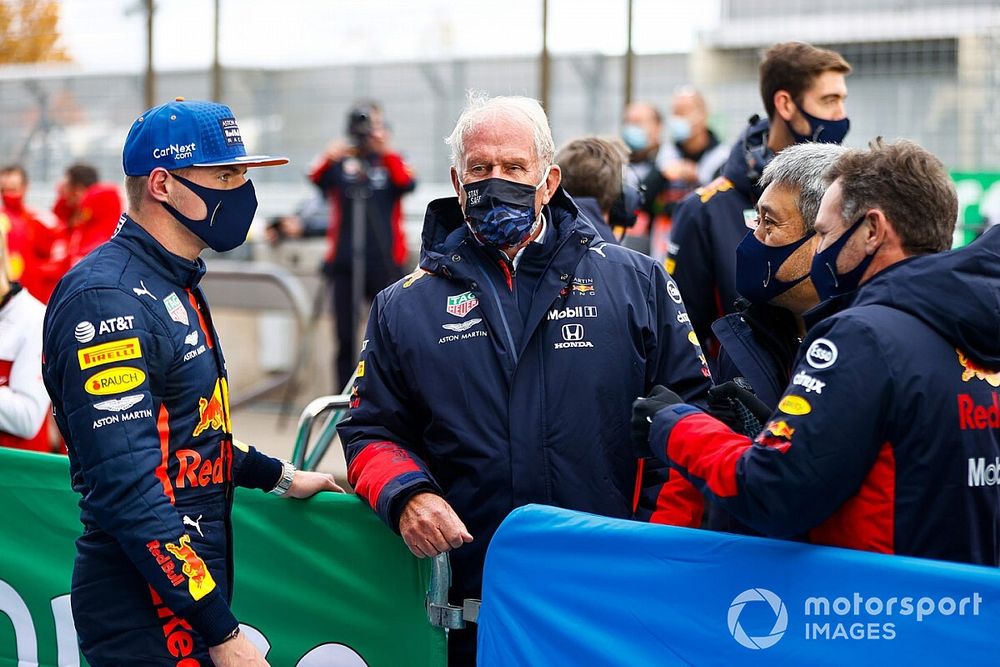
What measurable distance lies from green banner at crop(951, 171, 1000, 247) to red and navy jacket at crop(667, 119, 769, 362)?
3455mm

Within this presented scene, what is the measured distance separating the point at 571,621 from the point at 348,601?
0.91 m

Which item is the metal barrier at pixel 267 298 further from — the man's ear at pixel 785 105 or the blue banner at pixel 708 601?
the blue banner at pixel 708 601

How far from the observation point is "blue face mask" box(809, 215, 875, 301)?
8.41ft

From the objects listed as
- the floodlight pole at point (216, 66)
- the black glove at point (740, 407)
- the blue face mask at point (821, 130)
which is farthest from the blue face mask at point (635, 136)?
the black glove at point (740, 407)

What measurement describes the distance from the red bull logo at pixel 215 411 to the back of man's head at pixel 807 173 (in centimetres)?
144

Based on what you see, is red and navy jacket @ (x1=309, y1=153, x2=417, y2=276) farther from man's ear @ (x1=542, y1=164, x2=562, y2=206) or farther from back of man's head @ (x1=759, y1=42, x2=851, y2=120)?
man's ear @ (x1=542, y1=164, x2=562, y2=206)

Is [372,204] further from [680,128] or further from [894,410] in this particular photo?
[894,410]

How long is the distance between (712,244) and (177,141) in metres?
2.08

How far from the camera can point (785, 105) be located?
4.52m

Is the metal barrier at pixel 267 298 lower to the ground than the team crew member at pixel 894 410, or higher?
lower

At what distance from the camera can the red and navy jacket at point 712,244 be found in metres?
4.33

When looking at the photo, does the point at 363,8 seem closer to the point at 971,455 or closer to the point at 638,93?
the point at 638,93

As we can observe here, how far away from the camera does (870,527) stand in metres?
2.43

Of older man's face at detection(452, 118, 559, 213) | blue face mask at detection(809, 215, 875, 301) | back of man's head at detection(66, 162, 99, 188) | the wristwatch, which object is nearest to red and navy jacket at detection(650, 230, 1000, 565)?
blue face mask at detection(809, 215, 875, 301)
